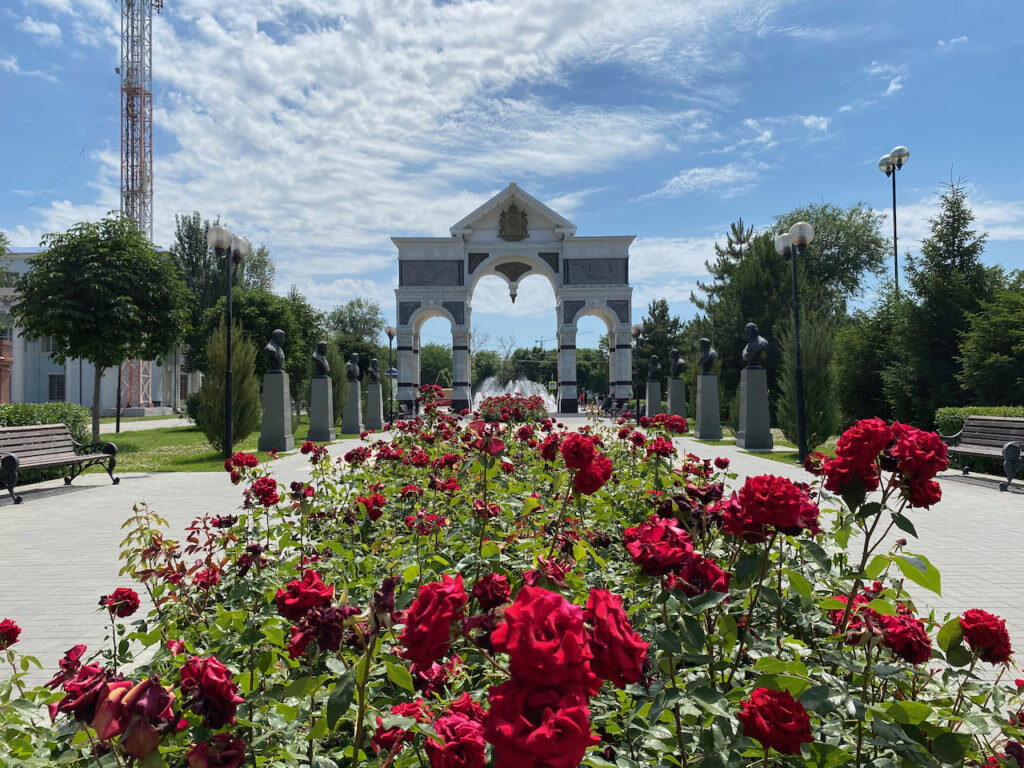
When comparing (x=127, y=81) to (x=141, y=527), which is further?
(x=127, y=81)

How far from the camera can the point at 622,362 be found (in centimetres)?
3800

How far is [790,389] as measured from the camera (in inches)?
616

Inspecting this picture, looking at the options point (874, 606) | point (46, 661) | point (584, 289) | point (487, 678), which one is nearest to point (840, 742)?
point (874, 606)

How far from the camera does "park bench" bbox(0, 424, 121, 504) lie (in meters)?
9.32

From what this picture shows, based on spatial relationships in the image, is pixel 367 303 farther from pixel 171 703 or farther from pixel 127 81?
pixel 171 703

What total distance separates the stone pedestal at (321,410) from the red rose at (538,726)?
1864 centimetres

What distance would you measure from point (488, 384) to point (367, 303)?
1582 cm

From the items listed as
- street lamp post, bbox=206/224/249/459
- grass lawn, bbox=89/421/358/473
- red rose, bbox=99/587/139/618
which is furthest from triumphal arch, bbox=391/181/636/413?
red rose, bbox=99/587/139/618

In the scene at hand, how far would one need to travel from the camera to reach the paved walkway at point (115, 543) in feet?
14.7

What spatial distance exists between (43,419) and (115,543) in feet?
24.8

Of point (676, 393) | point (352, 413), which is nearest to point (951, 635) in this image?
point (676, 393)

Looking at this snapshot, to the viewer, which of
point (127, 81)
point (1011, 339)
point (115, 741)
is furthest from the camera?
point (127, 81)

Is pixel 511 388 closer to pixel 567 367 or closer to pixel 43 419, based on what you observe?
pixel 567 367

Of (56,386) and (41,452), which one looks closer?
(41,452)
